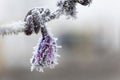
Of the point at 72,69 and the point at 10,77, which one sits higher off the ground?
the point at 72,69

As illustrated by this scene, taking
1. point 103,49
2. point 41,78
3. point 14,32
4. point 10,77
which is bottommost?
point 14,32

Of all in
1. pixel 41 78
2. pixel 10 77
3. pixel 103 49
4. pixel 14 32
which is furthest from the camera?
pixel 103 49

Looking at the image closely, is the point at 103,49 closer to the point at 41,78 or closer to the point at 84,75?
the point at 84,75

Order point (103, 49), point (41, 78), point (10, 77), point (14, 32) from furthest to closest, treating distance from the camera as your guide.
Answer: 1. point (103, 49)
2. point (41, 78)
3. point (10, 77)
4. point (14, 32)

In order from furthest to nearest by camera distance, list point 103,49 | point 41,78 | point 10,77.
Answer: point 103,49 → point 41,78 → point 10,77

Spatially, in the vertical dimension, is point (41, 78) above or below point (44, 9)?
above

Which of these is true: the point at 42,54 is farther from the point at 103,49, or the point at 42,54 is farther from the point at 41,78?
the point at 103,49

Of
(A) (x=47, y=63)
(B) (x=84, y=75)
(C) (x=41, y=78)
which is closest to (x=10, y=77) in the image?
(C) (x=41, y=78)

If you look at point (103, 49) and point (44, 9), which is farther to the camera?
point (103, 49)

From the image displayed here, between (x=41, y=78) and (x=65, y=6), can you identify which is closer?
(x=65, y=6)
